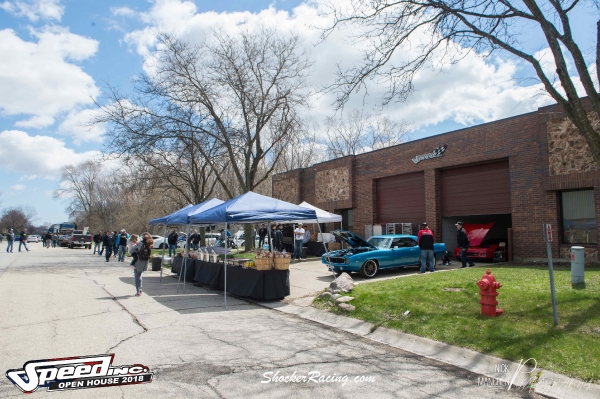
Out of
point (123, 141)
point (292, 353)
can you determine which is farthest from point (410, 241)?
point (123, 141)

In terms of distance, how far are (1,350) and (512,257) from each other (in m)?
16.0

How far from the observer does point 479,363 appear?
5820 mm

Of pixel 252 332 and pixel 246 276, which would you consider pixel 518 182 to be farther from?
pixel 252 332

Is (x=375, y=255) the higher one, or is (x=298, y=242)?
(x=298, y=242)

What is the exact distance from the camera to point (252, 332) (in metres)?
7.46

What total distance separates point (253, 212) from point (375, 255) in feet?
16.0

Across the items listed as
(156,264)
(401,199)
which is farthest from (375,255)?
(156,264)

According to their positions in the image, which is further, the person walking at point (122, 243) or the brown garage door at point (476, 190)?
the person walking at point (122, 243)

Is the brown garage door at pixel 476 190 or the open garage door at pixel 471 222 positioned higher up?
the brown garage door at pixel 476 190

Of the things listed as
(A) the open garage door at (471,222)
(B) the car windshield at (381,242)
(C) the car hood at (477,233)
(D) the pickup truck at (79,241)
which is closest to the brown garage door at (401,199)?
(A) the open garage door at (471,222)

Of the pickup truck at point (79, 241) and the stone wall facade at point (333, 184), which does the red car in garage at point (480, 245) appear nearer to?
the stone wall facade at point (333, 184)

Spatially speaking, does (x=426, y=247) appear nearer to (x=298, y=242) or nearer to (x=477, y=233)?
(x=477, y=233)

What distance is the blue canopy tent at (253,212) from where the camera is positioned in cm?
1057

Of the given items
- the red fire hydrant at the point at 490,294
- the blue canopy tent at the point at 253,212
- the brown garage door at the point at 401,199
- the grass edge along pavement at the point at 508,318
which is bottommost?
the grass edge along pavement at the point at 508,318
